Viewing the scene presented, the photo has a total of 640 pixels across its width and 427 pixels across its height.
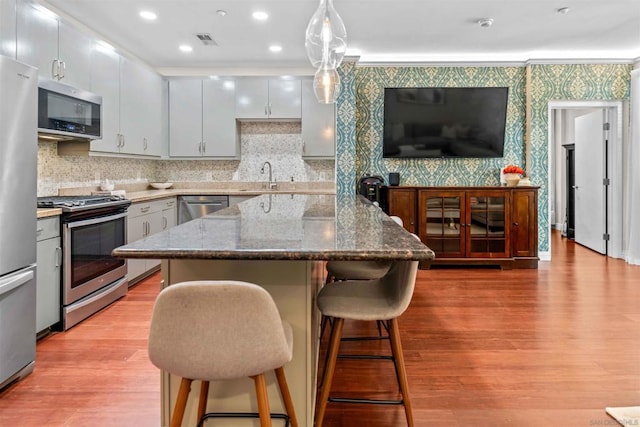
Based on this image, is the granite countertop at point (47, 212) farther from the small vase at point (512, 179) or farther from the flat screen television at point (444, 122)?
the small vase at point (512, 179)

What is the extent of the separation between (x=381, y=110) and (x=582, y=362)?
383 cm

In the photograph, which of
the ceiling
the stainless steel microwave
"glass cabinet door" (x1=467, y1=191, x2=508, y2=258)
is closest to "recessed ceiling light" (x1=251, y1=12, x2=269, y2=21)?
the ceiling

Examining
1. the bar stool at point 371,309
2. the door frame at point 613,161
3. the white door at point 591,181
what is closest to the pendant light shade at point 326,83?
the bar stool at point 371,309

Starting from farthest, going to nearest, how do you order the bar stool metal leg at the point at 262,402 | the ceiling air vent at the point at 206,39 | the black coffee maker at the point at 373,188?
the black coffee maker at the point at 373,188
the ceiling air vent at the point at 206,39
the bar stool metal leg at the point at 262,402

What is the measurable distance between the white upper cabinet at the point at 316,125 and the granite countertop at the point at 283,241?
3.69m

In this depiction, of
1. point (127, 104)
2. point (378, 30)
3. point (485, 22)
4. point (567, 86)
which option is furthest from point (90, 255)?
point (567, 86)

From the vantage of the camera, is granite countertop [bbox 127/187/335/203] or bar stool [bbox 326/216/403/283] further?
granite countertop [bbox 127/187/335/203]

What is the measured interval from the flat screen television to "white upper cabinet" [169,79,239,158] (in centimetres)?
210

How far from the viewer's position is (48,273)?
114 inches

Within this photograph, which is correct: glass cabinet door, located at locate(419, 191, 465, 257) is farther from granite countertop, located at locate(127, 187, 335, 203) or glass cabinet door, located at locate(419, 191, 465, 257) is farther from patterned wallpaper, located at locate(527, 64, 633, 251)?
granite countertop, located at locate(127, 187, 335, 203)

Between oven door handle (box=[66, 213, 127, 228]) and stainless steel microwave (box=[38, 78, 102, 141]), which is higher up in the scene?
stainless steel microwave (box=[38, 78, 102, 141])

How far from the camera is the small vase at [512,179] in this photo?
5.11 m

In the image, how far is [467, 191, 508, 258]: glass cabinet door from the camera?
198 inches

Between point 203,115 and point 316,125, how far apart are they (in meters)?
1.54
